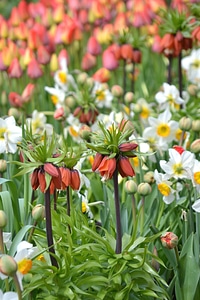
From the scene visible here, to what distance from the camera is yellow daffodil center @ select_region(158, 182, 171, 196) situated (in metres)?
2.32

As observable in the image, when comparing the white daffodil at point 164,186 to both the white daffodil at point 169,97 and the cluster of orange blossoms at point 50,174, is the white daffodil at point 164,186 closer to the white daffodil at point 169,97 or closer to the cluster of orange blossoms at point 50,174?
the cluster of orange blossoms at point 50,174

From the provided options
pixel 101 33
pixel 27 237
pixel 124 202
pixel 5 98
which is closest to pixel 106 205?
pixel 124 202

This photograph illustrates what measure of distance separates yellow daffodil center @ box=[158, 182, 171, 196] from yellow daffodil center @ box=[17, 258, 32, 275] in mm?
673

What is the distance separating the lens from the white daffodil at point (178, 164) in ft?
7.49

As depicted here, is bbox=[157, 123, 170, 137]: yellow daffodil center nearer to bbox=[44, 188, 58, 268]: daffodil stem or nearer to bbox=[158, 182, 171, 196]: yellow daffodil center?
bbox=[158, 182, 171, 196]: yellow daffodil center

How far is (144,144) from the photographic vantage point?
279 centimetres

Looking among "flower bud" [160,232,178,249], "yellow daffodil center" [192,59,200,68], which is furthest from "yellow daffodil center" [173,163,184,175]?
"yellow daffodil center" [192,59,200,68]

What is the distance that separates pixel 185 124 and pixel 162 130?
0.71 ft

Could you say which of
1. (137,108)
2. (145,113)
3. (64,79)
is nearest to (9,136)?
(137,108)

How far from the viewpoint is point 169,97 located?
326 centimetres

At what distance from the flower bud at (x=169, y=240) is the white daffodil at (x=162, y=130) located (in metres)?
0.89

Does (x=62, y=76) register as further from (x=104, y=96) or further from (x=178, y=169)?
(x=178, y=169)

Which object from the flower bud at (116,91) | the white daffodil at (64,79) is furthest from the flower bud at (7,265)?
the white daffodil at (64,79)

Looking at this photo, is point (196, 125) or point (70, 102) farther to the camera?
point (70, 102)
